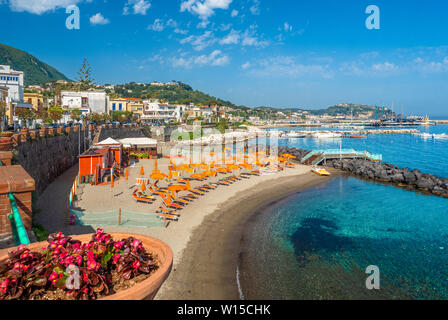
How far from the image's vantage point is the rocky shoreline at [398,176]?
24062 mm

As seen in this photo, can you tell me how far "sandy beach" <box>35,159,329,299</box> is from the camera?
8570 mm

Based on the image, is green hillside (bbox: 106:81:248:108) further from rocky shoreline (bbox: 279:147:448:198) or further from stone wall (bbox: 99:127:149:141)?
rocky shoreline (bbox: 279:147:448:198)

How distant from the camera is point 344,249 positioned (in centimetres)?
1208

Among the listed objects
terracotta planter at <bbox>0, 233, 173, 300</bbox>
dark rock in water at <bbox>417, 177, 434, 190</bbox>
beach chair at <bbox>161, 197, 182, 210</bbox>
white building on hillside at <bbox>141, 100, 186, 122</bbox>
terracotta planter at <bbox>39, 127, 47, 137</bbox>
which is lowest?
dark rock in water at <bbox>417, 177, 434, 190</bbox>

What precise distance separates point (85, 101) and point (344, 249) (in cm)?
5934

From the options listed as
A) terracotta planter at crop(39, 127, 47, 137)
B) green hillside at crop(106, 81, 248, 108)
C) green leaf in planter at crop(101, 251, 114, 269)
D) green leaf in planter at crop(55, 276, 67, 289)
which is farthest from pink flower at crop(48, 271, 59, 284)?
green hillside at crop(106, 81, 248, 108)

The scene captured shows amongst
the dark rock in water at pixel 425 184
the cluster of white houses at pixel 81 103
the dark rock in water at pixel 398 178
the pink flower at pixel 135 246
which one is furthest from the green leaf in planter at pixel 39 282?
the dark rock in water at pixel 398 178

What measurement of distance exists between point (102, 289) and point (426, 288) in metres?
11.2

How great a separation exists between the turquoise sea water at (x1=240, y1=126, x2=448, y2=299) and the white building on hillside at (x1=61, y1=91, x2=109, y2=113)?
51217 millimetres

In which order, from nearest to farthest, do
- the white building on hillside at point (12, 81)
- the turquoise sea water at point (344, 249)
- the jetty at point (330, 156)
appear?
1. the turquoise sea water at point (344, 249)
2. the jetty at point (330, 156)
3. the white building on hillside at point (12, 81)

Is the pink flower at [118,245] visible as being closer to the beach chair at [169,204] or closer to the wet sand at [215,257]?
the wet sand at [215,257]

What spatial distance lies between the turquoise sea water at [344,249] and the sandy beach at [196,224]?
0.76 meters

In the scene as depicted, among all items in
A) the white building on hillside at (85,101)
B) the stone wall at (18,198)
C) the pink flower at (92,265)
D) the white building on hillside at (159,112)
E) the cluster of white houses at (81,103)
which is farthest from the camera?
the white building on hillside at (159,112)

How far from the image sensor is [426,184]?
24312mm
